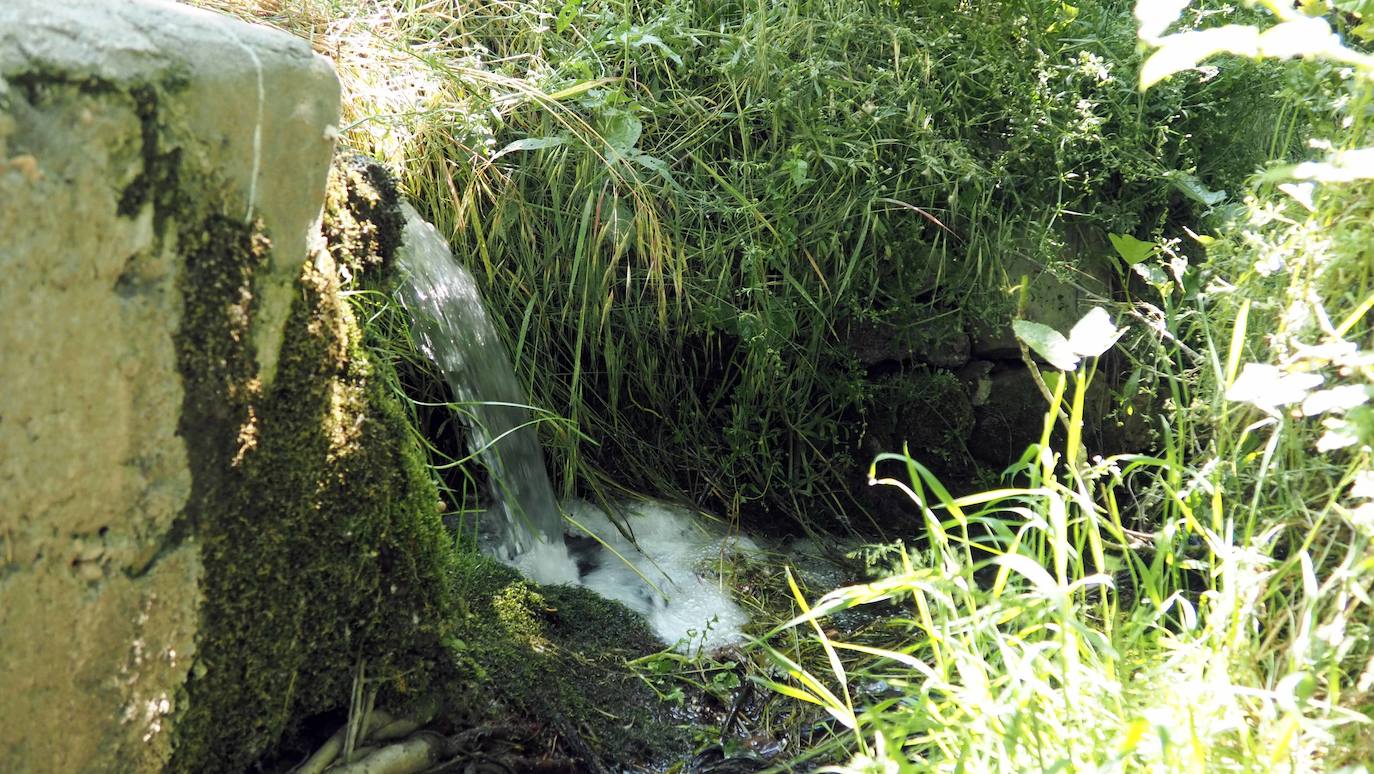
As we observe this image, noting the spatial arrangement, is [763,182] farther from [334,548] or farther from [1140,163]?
[334,548]

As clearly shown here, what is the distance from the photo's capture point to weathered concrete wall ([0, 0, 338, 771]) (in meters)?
1.40

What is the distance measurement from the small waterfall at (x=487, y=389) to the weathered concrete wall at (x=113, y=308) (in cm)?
120

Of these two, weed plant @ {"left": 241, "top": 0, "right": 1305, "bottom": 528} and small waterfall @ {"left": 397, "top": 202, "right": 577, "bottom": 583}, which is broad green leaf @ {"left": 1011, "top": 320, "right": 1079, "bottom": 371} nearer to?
weed plant @ {"left": 241, "top": 0, "right": 1305, "bottom": 528}

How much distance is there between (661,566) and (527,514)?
17.1 inches

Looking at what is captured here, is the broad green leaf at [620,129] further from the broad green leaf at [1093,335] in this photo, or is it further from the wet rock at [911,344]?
the broad green leaf at [1093,335]

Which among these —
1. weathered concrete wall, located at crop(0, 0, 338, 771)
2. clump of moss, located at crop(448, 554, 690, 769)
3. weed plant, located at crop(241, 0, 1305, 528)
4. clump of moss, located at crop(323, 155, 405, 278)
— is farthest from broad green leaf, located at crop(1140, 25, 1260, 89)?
weed plant, located at crop(241, 0, 1305, 528)

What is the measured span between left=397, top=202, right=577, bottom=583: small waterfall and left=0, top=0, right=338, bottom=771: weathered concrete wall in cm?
120

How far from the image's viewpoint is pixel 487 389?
3049mm

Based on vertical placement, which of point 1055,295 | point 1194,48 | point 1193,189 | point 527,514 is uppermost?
point 1194,48

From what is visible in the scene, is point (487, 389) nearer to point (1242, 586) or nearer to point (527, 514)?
point (527, 514)

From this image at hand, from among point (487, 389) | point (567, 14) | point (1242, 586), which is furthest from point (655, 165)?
point (1242, 586)

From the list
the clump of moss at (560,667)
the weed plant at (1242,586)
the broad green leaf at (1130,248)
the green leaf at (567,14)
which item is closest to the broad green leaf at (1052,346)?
the weed plant at (1242,586)

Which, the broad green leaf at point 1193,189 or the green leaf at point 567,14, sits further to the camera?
the green leaf at point 567,14

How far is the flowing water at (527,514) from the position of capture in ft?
9.69
